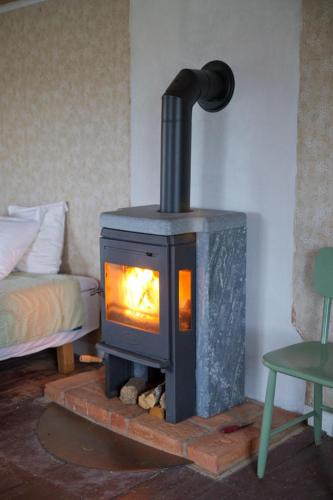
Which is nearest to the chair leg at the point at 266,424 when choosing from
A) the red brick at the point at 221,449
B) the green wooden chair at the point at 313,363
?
the green wooden chair at the point at 313,363

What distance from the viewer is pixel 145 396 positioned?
2.83 m

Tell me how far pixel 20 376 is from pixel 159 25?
1.98m

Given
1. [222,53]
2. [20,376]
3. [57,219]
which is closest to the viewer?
[222,53]

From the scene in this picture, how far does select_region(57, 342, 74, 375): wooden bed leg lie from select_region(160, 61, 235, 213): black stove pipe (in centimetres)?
118

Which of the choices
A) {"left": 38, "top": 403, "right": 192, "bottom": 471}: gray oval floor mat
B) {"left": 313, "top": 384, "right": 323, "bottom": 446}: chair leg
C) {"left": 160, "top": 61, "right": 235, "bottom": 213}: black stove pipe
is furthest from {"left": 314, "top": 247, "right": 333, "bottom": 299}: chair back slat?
{"left": 38, "top": 403, "right": 192, "bottom": 471}: gray oval floor mat

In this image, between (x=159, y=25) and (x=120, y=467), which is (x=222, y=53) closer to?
(x=159, y=25)

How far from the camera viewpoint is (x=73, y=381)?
10.5 ft

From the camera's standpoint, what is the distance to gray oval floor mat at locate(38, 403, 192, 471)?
2.50 meters

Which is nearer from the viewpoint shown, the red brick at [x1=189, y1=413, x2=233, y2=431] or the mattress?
the red brick at [x1=189, y1=413, x2=233, y2=431]

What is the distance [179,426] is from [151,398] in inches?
8.2

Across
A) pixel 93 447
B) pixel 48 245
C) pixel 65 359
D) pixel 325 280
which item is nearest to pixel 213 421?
pixel 93 447

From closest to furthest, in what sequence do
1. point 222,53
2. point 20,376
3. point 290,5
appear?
point 290,5 → point 222,53 → point 20,376

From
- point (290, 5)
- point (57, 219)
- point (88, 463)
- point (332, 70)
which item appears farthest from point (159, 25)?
point (88, 463)

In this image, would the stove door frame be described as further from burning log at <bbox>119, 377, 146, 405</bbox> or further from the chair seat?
the chair seat
